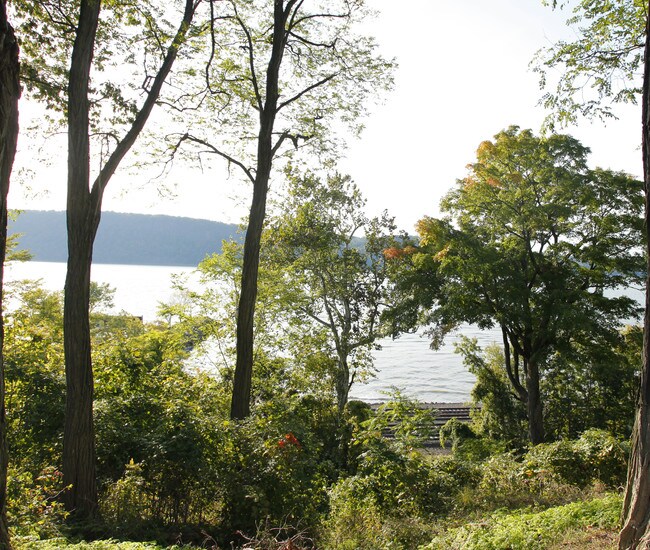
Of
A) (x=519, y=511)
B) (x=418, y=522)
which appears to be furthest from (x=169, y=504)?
(x=519, y=511)

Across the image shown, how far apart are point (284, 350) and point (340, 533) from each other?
9815mm

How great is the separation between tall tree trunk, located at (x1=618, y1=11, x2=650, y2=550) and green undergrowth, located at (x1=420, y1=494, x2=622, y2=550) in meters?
0.71

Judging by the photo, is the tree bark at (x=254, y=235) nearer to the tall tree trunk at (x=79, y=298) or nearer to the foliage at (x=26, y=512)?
the tall tree trunk at (x=79, y=298)

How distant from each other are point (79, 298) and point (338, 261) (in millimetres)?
13025

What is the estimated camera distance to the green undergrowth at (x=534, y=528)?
4559 mm

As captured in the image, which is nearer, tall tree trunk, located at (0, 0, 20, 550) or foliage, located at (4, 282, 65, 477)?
tall tree trunk, located at (0, 0, 20, 550)

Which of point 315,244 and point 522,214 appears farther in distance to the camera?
point 315,244

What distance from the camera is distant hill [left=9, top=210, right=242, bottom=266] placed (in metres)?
138

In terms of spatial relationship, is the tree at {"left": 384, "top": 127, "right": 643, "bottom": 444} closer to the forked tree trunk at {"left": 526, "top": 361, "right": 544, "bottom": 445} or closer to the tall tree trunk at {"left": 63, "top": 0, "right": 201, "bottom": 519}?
the forked tree trunk at {"left": 526, "top": 361, "right": 544, "bottom": 445}

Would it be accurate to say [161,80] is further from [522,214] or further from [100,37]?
[522,214]

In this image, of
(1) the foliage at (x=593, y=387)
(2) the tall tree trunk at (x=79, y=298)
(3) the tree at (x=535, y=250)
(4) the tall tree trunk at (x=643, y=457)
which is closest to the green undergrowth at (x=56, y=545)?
(2) the tall tree trunk at (x=79, y=298)

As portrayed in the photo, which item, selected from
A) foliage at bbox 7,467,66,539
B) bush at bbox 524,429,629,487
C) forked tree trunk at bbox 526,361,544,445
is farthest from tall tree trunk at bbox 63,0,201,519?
forked tree trunk at bbox 526,361,544,445

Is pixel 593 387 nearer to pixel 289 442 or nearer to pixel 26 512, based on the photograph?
pixel 289 442

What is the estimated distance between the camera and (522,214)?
47.2 feet
